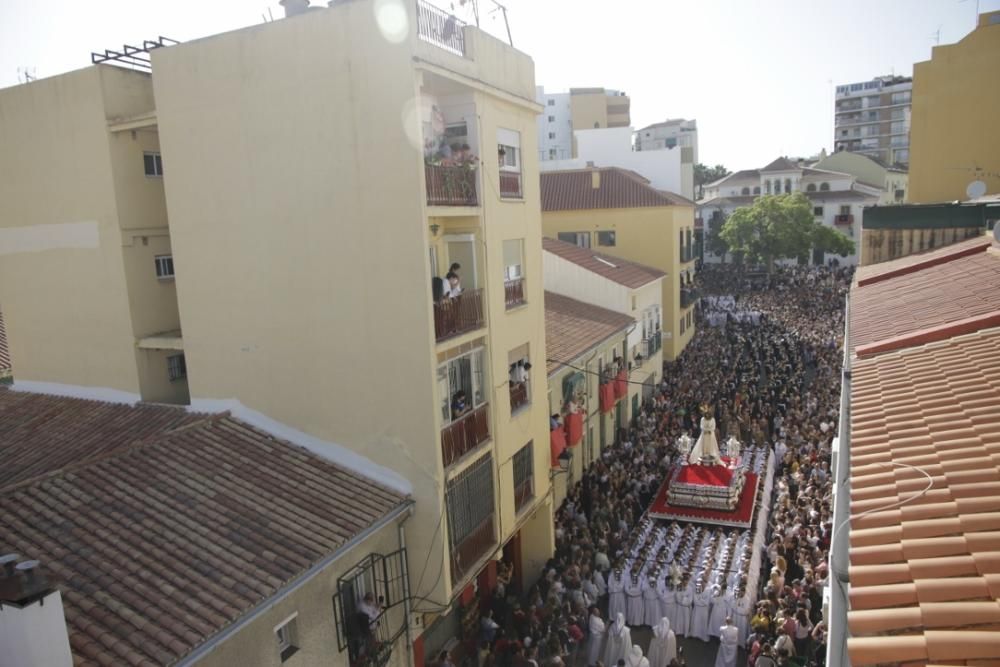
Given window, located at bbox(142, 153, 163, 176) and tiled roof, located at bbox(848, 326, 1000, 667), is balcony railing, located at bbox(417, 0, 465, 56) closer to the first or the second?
window, located at bbox(142, 153, 163, 176)

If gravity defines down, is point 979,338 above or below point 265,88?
below

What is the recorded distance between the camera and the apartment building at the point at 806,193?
2657 inches

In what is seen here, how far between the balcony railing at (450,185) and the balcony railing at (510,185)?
119 centimetres

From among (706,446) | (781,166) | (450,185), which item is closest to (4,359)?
(450,185)

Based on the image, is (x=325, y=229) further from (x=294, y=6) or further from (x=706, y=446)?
(x=706, y=446)

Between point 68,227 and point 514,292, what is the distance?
883 centimetres

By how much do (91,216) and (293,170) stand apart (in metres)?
5.18

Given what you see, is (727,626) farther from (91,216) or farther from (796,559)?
(91,216)

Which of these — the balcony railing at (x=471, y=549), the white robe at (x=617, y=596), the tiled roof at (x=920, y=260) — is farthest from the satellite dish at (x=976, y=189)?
the balcony railing at (x=471, y=549)

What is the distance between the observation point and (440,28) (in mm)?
11414

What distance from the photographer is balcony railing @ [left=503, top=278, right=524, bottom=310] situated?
1395 cm

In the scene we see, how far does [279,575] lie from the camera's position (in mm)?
8820

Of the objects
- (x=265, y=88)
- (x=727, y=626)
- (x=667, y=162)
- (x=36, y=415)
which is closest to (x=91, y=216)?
(x=36, y=415)

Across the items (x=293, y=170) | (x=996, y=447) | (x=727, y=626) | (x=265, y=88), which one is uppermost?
Answer: (x=265, y=88)
